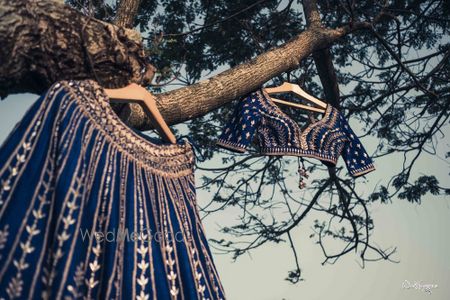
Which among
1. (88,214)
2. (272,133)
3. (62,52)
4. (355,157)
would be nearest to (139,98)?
(62,52)

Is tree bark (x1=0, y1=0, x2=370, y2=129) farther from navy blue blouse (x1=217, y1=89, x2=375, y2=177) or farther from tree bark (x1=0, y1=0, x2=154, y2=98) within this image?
navy blue blouse (x1=217, y1=89, x2=375, y2=177)

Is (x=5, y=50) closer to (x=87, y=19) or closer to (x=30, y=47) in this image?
(x=30, y=47)

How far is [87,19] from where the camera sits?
1.54m

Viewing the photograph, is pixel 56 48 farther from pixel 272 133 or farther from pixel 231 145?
pixel 272 133

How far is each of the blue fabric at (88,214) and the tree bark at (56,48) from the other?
0.34 ft

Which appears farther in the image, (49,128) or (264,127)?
(264,127)

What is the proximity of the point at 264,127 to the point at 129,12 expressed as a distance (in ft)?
2.86

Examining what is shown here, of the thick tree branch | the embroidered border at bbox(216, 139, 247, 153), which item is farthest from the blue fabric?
the thick tree branch

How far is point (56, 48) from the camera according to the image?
145 centimetres

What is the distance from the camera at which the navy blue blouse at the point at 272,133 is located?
2.29 meters

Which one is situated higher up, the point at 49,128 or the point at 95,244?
the point at 49,128

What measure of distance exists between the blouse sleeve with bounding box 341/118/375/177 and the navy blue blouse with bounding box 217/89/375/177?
0.12 m

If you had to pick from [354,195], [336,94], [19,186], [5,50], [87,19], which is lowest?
[19,186]

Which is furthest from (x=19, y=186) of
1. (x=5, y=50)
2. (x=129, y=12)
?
(x=129, y=12)
